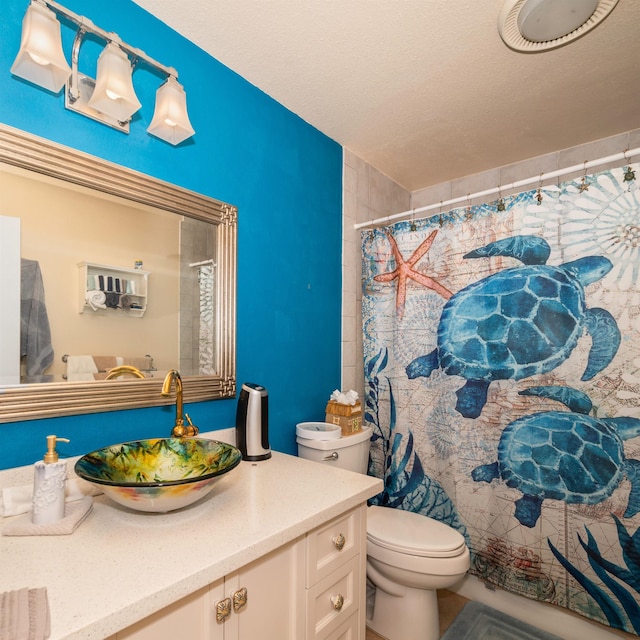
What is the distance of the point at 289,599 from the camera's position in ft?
3.34

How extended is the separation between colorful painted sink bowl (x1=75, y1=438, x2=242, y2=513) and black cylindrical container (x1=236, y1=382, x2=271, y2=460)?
264 millimetres

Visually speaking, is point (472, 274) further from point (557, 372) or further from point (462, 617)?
point (462, 617)

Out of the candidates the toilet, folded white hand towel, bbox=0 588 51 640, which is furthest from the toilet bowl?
folded white hand towel, bbox=0 588 51 640

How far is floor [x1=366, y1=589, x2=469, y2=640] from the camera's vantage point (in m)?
1.74

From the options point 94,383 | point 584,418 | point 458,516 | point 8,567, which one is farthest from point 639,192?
point 8,567

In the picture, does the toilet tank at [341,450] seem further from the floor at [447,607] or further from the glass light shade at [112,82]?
the glass light shade at [112,82]

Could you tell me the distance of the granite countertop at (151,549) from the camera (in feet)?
2.19

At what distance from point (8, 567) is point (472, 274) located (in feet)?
6.11

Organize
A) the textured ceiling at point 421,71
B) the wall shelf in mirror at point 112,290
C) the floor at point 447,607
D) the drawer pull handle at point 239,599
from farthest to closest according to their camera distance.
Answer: the floor at point 447,607 < the textured ceiling at point 421,71 < the wall shelf in mirror at point 112,290 < the drawer pull handle at point 239,599

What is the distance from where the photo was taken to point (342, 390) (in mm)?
2250

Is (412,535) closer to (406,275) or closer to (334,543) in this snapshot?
(334,543)

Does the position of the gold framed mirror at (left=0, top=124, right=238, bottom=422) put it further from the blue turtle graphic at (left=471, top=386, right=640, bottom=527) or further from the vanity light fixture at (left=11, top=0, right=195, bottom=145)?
the blue turtle graphic at (left=471, top=386, right=640, bottom=527)

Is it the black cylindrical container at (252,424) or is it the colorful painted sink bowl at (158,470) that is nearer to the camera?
the colorful painted sink bowl at (158,470)

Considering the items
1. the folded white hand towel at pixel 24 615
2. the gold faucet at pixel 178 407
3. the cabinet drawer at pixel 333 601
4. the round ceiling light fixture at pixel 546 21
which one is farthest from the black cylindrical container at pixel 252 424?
the round ceiling light fixture at pixel 546 21
